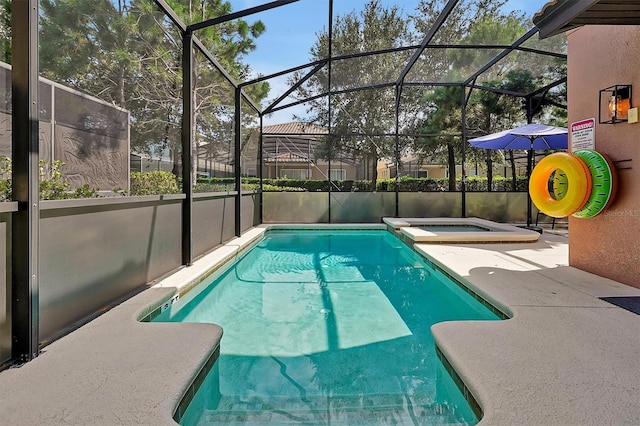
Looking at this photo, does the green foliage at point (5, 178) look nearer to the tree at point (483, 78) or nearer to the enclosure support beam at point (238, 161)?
the enclosure support beam at point (238, 161)

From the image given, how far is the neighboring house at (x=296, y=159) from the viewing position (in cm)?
996

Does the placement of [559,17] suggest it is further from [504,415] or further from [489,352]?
[504,415]

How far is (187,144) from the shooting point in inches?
180

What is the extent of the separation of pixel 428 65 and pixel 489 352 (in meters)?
7.68

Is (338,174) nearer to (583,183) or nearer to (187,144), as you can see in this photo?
(187,144)

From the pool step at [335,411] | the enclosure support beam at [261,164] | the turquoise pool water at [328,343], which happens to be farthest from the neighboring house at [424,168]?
the pool step at [335,411]

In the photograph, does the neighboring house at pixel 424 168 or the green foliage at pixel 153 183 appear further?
the neighboring house at pixel 424 168

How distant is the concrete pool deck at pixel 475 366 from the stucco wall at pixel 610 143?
62cm

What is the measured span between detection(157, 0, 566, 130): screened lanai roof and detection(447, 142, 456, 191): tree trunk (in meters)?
1.37

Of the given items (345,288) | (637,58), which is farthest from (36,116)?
(637,58)

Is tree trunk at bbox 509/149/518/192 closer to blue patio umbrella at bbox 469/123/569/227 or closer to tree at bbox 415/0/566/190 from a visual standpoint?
tree at bbox 415/0/566/190

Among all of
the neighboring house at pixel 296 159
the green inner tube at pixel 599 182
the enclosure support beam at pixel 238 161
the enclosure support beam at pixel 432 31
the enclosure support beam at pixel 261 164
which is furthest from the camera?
the neighboring house at pixel 296 159

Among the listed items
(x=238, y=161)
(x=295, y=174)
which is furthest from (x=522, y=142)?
(x=238, y=161)

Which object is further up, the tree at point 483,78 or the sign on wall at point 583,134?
the tree at point 483,78
